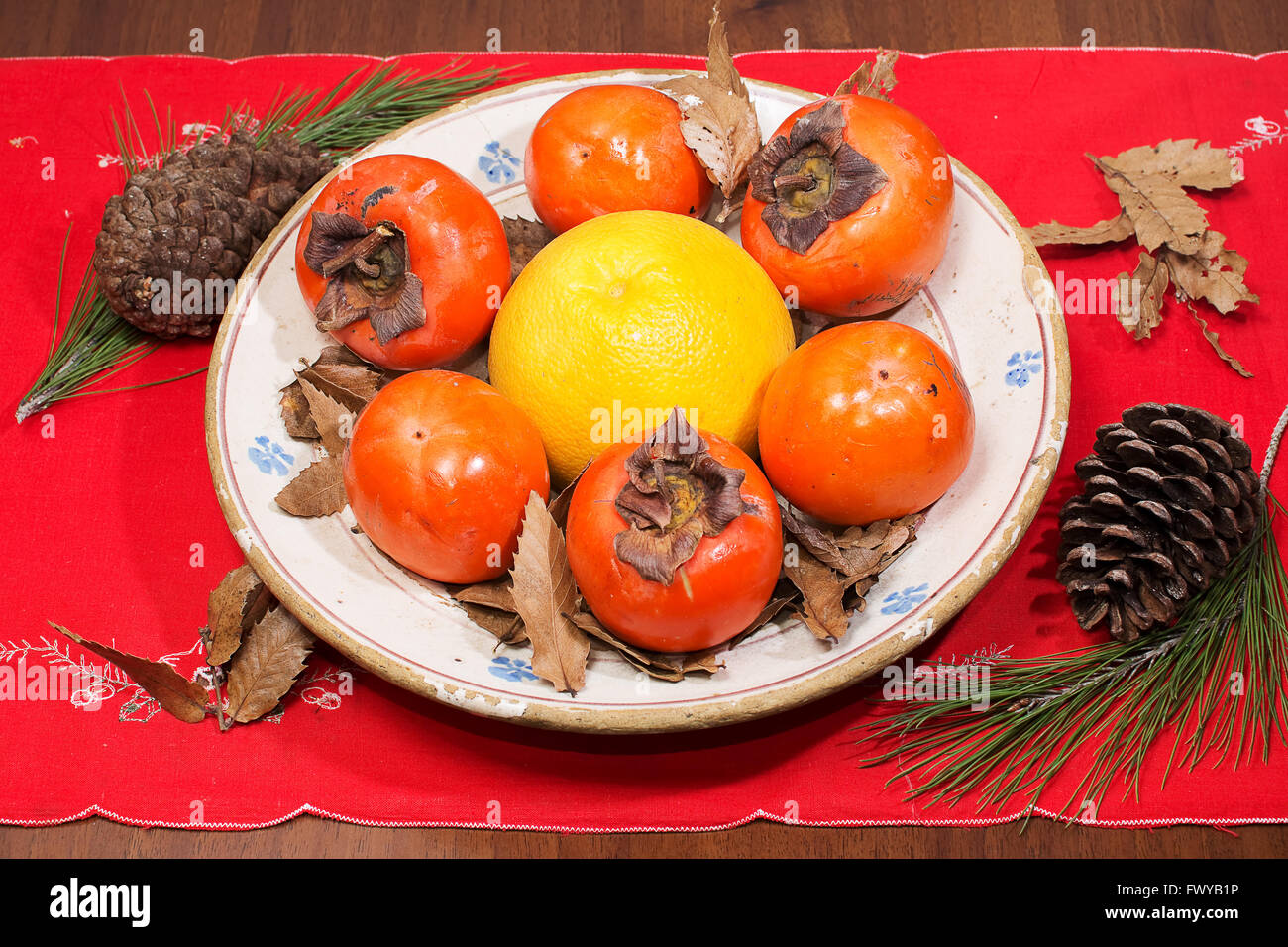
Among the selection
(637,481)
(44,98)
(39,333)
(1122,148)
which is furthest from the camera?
(44,98)

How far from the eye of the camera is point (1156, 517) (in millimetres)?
1233

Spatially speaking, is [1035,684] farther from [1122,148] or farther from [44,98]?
[44,98]

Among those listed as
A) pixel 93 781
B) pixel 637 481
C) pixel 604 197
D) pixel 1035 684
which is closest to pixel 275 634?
pixel 93 781

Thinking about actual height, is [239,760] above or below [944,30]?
below

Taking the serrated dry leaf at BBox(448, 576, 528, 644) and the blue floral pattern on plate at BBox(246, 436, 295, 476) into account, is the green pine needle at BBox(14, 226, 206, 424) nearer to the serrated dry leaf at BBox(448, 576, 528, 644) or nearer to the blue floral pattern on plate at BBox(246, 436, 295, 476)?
the blue floral pattern on plate at BBox(246, 436, 295, 476)

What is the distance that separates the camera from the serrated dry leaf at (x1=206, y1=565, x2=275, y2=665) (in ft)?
4.18

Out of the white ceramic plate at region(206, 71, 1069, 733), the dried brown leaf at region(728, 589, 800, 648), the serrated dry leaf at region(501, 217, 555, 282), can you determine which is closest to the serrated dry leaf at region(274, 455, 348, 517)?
the white ceramic plate at region(206, 71, 1069, 733)

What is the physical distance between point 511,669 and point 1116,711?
68 cm

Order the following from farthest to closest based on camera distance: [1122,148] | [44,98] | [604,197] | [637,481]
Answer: [44,98]
[1122,148]
[604,197]
[637,481]

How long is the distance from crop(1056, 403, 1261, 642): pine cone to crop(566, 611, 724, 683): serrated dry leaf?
45 cm

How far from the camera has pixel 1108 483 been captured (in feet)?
4.16

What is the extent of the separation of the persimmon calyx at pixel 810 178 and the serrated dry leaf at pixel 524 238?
31cm

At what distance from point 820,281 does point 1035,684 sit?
1.69ft

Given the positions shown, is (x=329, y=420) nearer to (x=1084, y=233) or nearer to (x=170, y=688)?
(x=170, y=688)
